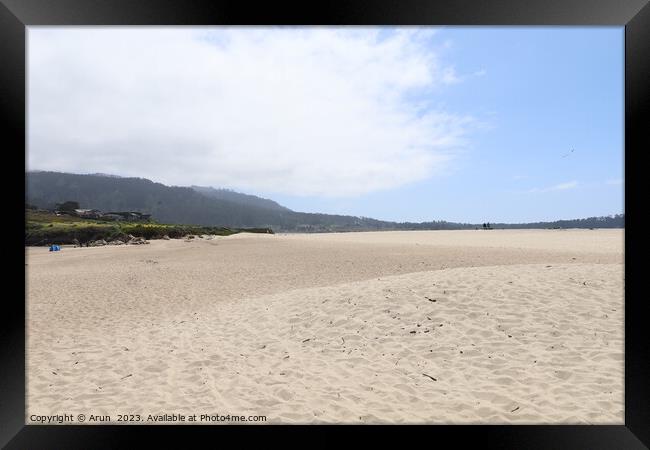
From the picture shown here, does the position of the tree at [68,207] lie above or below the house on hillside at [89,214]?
above

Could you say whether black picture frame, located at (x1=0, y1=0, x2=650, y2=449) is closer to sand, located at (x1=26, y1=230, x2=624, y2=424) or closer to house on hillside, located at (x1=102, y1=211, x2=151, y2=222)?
sand, located at (x1=26, y1=230, x2=624, y2=424)

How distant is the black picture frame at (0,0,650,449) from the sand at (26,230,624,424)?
23.5 inches

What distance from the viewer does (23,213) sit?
151 inches

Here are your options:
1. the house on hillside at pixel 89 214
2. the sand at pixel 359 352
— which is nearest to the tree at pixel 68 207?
the house on hillside at pixel 89 214

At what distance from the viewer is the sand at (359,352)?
457cm

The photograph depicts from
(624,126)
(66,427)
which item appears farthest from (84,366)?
(624,126)

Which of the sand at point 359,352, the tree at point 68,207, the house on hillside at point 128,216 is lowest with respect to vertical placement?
the sand at point 359,352

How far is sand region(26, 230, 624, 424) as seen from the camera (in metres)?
4.57

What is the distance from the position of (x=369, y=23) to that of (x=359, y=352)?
530cm

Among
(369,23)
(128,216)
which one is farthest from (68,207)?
(369,23)

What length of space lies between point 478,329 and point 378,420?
3561 millimetres

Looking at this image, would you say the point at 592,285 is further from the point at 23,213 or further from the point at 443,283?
the point at 23,213

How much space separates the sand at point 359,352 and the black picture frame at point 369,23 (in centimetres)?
60

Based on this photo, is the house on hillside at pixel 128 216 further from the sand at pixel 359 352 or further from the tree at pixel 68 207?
the sand at pixel 359 352
